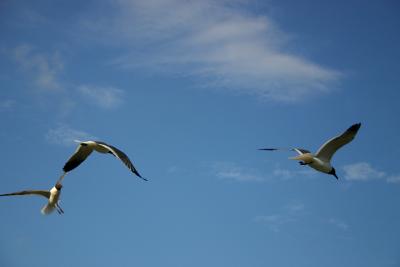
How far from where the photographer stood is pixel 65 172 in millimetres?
23219

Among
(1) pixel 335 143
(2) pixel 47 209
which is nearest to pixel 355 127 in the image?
(1) pixel 335 143

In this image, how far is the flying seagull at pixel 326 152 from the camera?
21969 mm

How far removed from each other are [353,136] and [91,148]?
7808 millimetres

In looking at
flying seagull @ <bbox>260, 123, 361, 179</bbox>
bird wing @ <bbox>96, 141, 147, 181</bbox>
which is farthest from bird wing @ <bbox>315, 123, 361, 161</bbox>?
bird wing @ <bbox>96, 141, 147, 181</bbox>

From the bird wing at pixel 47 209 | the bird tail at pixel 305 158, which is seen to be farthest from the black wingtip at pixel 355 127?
the bird wing at pixel 47 209

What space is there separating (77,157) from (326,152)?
7576mm

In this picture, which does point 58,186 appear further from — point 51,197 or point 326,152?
point 326,152

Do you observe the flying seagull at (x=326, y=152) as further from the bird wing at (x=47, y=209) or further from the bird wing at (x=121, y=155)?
the bird wing at (x=47, y=209)

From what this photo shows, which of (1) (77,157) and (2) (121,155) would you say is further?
(1) (77,157)

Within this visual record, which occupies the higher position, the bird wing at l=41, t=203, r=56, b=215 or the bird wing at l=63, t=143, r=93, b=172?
the bird wing at l=63, t=143, r=93, b=172

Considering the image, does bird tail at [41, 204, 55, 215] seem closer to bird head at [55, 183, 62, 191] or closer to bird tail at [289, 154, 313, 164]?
bird head at [55, 183, 62, 191]

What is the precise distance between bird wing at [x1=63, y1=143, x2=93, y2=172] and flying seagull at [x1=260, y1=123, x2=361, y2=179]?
553 centimetres

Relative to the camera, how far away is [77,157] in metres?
23.4

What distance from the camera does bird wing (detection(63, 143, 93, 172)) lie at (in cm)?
2320
